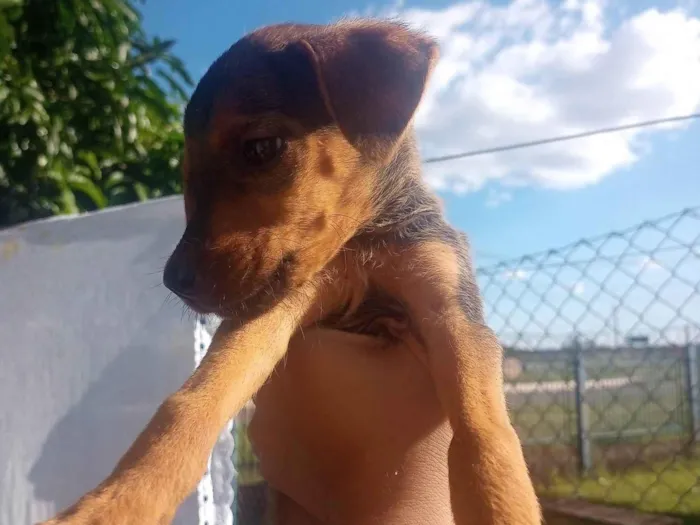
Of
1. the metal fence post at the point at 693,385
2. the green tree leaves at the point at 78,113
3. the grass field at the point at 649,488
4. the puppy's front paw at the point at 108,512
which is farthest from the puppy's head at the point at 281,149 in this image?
the metal fence post at the point at 693,385

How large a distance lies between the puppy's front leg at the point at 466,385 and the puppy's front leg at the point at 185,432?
0.85 feet

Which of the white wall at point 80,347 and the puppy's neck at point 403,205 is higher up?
the puppy's neck at point 403,205

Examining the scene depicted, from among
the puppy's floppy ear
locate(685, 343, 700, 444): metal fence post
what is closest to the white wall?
the puppy's floppy ear

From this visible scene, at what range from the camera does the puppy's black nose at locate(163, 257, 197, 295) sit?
40.3 inches

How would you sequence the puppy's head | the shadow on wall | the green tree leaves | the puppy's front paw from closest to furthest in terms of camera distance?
the puppy's front paw < the puppy's head < the shadow on wall < the green tree leaves

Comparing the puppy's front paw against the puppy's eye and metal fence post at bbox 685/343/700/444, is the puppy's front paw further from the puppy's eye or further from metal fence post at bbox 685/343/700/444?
metal fence post at bbox 685/343/700/444

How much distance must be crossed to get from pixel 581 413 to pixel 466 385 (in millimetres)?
2859

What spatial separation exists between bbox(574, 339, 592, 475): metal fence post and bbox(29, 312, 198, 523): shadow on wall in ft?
7.63

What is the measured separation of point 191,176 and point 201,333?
1059 millimetres

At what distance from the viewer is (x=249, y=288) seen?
1.07m

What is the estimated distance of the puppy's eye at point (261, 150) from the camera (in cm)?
111

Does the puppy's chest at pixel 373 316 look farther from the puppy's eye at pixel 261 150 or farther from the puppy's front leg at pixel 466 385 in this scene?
the puppy's eye at pixel 261 150

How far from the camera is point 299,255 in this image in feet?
3.72

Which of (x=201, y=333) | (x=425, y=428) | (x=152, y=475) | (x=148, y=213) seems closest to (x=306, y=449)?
(x=425, y=428)
